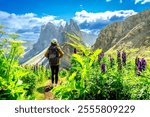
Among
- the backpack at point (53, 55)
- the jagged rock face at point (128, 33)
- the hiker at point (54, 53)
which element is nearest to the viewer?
the hiker at point (54, 53)

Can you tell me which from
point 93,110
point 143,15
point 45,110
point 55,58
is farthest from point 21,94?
point 143,15

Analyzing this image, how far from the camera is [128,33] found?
14638cm

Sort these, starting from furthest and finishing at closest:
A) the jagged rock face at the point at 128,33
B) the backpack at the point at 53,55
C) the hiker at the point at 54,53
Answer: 1. the jagged rock face at the point at 128,33
2. the backpack at the point at 53,55
3. the hiker at the point at 54,53

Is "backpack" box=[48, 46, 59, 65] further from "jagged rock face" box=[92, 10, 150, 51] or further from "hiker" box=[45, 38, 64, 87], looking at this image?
"jagged rock face" box=[92, 10, 150, 51]

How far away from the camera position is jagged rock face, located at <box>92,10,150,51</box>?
132500mm

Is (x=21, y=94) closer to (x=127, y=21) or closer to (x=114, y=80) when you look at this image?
(x=114, y=80)

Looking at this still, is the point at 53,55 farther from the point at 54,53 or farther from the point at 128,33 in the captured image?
the point at 128,33

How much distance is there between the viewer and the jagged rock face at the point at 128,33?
435 ft

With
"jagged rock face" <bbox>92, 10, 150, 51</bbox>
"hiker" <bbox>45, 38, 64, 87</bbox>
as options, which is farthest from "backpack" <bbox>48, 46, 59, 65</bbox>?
"jagged rock face" <bbox>92, 10, 150, 51</bbox>

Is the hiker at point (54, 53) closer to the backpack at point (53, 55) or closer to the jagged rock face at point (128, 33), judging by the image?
the backpack at point (53, 55)

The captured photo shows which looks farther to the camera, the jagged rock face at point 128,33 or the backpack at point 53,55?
the jagged rock face at point 128,33

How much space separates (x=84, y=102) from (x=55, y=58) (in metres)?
13.9

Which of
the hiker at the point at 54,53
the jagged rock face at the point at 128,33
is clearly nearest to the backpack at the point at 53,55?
the hiker at the point at 54,53

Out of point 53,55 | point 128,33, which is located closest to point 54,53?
point 53,55
